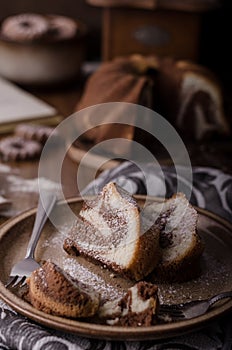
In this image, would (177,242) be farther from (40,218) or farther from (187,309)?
(40,218)

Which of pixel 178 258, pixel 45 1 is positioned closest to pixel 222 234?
pixel 178 258

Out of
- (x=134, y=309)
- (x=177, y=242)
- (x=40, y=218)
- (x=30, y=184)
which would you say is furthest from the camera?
(x=30, y=184)

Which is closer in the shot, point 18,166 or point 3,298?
point 3,298

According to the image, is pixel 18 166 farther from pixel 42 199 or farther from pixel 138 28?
pixel 138 28

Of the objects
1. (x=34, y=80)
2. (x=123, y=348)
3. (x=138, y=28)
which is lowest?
(x=34, y=80)

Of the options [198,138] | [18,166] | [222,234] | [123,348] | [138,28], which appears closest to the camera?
[123,348]

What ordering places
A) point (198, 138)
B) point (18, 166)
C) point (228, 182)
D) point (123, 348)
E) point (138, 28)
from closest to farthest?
point (123, 348) < point (228, 182) < point (18, 166) < point (198, 138) < point (138, 28)

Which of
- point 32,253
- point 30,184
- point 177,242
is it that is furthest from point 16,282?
point 30,184

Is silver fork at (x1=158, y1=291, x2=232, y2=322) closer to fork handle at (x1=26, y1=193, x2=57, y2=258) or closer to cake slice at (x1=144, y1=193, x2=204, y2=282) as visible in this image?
cake slice at (x1=144, y1=193, x2=204, y2=282)
